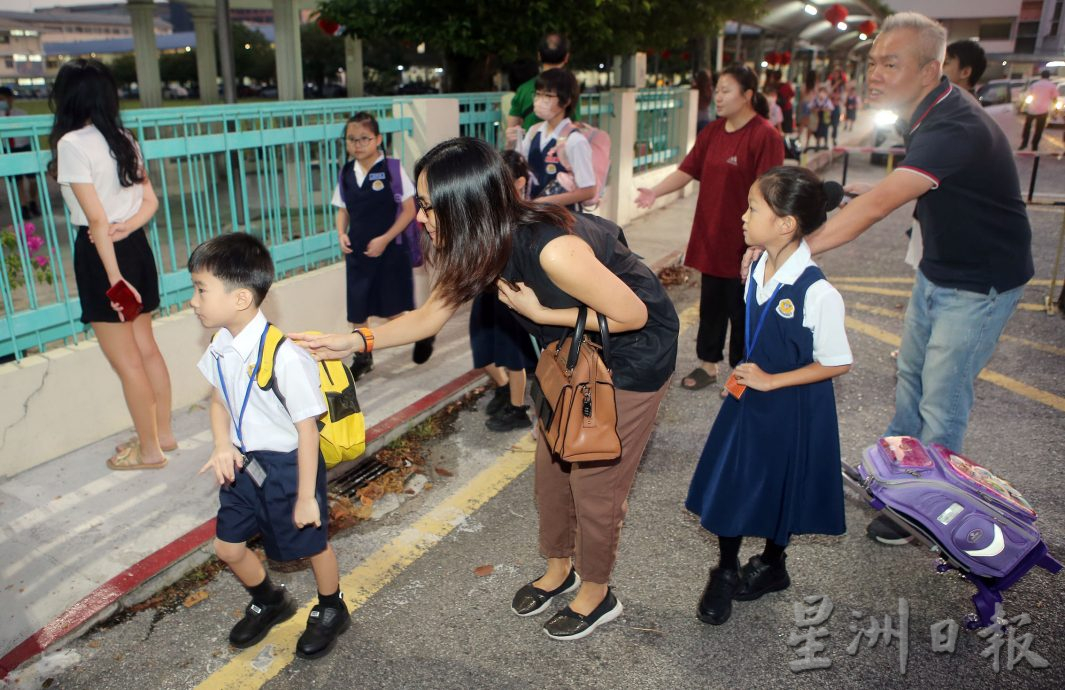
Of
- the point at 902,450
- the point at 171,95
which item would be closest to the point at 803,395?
the point at 902,450

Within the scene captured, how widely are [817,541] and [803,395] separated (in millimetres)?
1055

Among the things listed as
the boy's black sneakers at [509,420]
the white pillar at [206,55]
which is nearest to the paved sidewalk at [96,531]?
the boy's black sneakers at [509,420]

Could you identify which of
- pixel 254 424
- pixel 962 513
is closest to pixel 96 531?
pixel 254 424

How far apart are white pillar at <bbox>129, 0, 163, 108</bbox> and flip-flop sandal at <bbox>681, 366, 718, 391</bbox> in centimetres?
1245

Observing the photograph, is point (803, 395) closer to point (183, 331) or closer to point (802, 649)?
point (802, 649)

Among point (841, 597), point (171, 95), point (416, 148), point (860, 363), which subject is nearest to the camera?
point (841, 597)

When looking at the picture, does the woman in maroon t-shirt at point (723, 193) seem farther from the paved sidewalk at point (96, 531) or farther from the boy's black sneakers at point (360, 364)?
the boy's black sneakers at point (360, 364)

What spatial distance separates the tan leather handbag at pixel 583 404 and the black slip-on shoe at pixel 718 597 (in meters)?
0.88

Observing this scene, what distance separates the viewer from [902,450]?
10.5 feet

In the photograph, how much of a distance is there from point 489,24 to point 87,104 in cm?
602

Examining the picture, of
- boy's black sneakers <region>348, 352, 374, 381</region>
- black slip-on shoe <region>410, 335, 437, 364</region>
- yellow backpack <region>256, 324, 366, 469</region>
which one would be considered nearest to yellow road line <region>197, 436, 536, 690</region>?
yellow backpack <region>256, 324, 366, 469</region>

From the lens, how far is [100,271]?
378 centimetres

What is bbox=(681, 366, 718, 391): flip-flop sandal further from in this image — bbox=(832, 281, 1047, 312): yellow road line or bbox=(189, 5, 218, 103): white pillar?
bbox=(189, 5, 218, 103): white pillar

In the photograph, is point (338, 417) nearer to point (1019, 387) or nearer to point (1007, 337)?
point (1019, 387)
